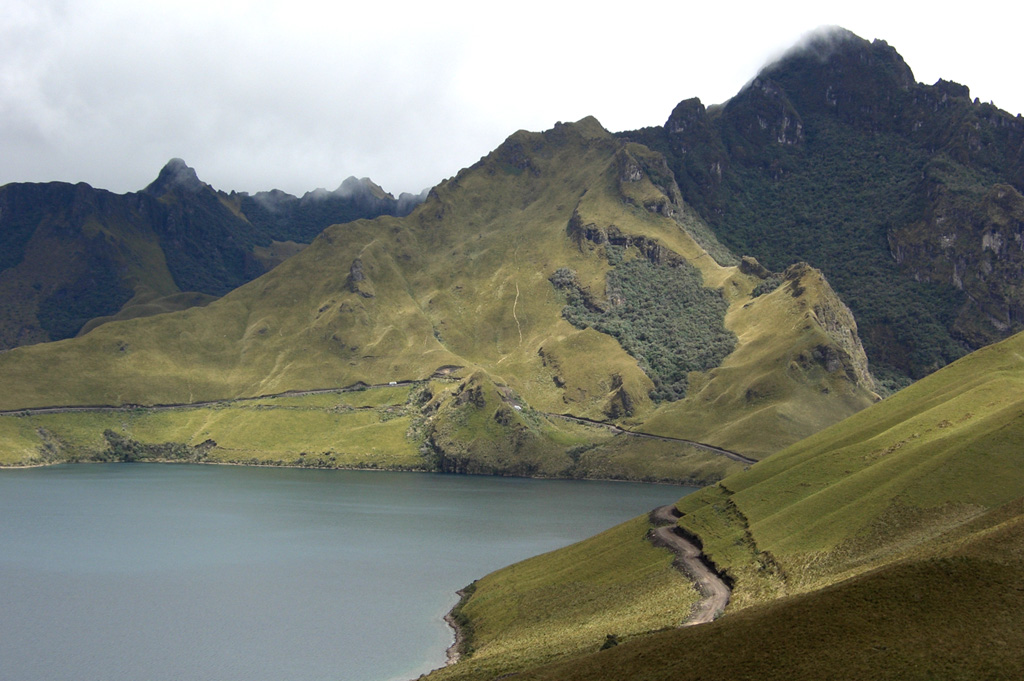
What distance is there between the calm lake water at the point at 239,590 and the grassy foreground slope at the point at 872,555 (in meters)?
15.2

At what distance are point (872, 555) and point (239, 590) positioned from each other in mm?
88715

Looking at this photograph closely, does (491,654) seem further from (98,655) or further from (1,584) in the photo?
(1,584)

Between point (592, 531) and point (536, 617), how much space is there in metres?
71.0

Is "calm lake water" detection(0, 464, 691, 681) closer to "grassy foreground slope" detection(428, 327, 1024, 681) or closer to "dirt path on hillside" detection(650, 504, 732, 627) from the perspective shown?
"grassy foreground slope" detection(428, 327, 1024, 681)

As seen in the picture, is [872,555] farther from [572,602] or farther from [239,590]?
[239,590]

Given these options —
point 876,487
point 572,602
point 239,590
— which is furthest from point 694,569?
point 239,590

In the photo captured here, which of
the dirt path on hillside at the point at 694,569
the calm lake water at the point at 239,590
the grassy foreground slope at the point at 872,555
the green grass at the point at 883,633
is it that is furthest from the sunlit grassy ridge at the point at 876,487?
the calm lake water at the point at 239,590

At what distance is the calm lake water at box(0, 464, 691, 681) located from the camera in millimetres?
99938

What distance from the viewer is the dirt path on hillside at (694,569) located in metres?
89.2

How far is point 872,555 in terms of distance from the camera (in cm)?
8756

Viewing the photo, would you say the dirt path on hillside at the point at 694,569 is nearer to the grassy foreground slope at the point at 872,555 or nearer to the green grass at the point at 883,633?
the grassy foreground slope at the point at 872,555

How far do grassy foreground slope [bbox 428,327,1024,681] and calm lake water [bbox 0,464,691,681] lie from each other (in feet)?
50.0

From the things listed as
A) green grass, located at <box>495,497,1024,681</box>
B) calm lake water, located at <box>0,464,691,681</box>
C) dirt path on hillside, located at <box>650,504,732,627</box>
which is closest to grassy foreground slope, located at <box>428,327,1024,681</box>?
green grass, located at <box>495,497,1024,681</box>

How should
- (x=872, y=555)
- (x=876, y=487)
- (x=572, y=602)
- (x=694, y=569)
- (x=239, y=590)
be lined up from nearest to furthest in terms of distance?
(x=872, y=555) → (x=876, y=487) → (x=694, y=569) → (x=572, y=602) → (x=239, y=590)
